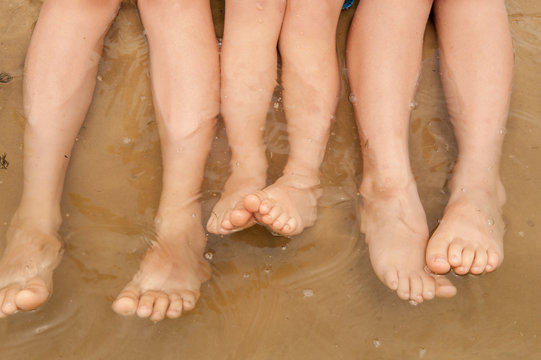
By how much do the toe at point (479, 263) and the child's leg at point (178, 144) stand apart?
0.70 meters

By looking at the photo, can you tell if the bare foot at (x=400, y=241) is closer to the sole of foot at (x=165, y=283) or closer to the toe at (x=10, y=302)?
the sole of foot at (x=165, y=283)

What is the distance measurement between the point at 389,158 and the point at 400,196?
0.37ft

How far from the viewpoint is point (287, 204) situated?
1.44 metres

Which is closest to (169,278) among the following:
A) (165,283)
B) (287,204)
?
(165,283)

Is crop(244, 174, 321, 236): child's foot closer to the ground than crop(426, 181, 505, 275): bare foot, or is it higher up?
higher up

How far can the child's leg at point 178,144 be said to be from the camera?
54.9 inches

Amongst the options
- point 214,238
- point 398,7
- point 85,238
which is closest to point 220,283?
point 214,238

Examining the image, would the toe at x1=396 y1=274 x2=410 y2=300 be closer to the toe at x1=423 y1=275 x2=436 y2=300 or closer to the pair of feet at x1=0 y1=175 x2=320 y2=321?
the toe at x1=423 y1=275 x2=436 y2=300

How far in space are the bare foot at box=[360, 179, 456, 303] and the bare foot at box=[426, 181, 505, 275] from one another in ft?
0.12

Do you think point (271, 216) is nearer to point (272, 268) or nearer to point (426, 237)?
point (272, 268)

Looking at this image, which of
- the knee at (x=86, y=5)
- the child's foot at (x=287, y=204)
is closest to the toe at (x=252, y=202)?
the child's foot at (x=287, y=204)

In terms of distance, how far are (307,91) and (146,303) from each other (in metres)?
0.76

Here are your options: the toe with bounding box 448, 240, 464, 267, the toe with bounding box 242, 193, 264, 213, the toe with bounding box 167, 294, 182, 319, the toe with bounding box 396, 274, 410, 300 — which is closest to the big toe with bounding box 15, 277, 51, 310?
the toe with bounding box 167, 294, 182, 319

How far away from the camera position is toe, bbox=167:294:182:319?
4.44 ft
